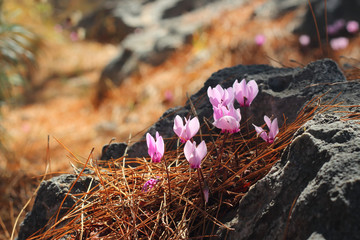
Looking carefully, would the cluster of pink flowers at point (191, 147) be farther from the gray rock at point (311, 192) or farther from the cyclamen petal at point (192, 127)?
the gray rock at point (311, 192)

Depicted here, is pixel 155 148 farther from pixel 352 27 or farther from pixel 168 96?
pixel 352 27

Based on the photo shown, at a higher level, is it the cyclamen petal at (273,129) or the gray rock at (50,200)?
the cyclamen petal at (273,129)

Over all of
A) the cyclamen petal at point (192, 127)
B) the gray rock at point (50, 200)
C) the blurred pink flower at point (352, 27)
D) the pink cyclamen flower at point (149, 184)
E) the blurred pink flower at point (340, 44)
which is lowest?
the blurred pink flower at point (340, 44)

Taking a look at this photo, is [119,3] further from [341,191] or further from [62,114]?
[341,191]

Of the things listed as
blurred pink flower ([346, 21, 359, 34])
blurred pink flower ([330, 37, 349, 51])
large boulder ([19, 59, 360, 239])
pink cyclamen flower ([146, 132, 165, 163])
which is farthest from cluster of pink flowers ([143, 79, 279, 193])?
blurred pink flower ([346, 21, 359, 34])

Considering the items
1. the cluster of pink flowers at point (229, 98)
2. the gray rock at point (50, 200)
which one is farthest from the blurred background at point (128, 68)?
the cluster of pink flowers at point (229, 98)
